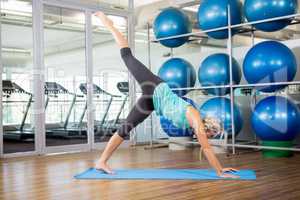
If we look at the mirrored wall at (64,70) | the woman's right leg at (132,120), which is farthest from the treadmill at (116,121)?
the woman's right leg at (132,120)

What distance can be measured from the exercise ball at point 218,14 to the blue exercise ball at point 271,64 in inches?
21.6

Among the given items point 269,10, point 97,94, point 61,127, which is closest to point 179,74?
point 269,10

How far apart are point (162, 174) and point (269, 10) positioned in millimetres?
2194

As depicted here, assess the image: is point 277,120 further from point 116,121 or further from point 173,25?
point 116,121

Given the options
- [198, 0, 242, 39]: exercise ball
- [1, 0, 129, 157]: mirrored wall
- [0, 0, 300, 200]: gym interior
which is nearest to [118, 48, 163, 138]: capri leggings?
[0, 0, 300, 200]: gym interior

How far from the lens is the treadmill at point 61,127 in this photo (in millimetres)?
5996

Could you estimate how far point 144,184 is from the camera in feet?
10.6

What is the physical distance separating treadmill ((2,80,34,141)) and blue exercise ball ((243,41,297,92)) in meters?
3.14

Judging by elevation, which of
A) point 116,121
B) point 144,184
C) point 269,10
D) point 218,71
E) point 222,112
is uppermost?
point 269,10

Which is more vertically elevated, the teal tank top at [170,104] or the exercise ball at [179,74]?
the exercise ball at [179,74]

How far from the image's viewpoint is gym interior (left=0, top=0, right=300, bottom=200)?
3.35m

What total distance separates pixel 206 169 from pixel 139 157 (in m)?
1.33

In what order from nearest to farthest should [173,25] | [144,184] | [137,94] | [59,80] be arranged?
[144,184] → [173,25] → [59,80] → [137,94]

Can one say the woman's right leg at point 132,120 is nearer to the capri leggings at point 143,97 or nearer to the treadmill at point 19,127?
the capri leggings at point 143,97
